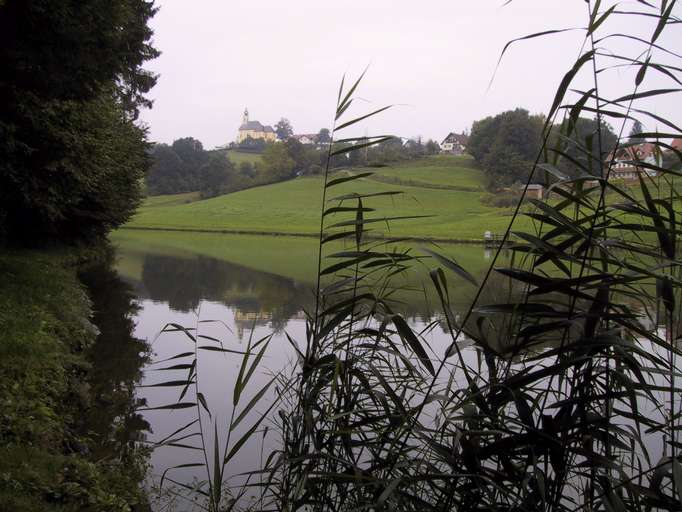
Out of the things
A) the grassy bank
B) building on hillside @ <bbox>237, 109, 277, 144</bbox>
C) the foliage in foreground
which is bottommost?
the grassy bank

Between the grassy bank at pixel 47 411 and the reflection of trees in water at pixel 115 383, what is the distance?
0.63 feet

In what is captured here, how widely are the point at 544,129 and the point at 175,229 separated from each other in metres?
54.1

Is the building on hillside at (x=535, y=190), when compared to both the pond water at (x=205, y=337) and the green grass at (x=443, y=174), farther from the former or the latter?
the green grass at (x=443, y=174)

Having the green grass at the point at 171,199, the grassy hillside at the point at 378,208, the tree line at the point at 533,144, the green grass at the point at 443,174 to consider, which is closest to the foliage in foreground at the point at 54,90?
the tree line at the point at 533,144

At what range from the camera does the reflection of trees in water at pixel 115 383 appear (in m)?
5.98

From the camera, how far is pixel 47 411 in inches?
214

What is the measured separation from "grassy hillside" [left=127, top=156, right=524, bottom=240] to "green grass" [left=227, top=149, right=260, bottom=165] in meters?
27.0

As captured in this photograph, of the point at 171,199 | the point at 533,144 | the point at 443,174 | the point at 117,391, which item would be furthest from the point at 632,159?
the point at 171,199

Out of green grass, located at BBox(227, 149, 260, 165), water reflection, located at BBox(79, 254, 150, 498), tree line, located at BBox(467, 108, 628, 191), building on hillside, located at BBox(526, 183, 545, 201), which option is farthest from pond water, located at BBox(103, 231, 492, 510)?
green grass, located at BBox(227, 149, 260, 165)

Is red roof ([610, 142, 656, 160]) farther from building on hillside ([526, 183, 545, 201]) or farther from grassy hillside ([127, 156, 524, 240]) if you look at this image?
grassy hillside ([127, 156, 524, 240])

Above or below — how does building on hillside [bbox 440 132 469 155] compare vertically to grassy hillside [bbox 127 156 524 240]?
above

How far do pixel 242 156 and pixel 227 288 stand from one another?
90.9 m

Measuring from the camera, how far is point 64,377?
22.2 feet

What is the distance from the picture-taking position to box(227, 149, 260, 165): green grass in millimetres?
101750
